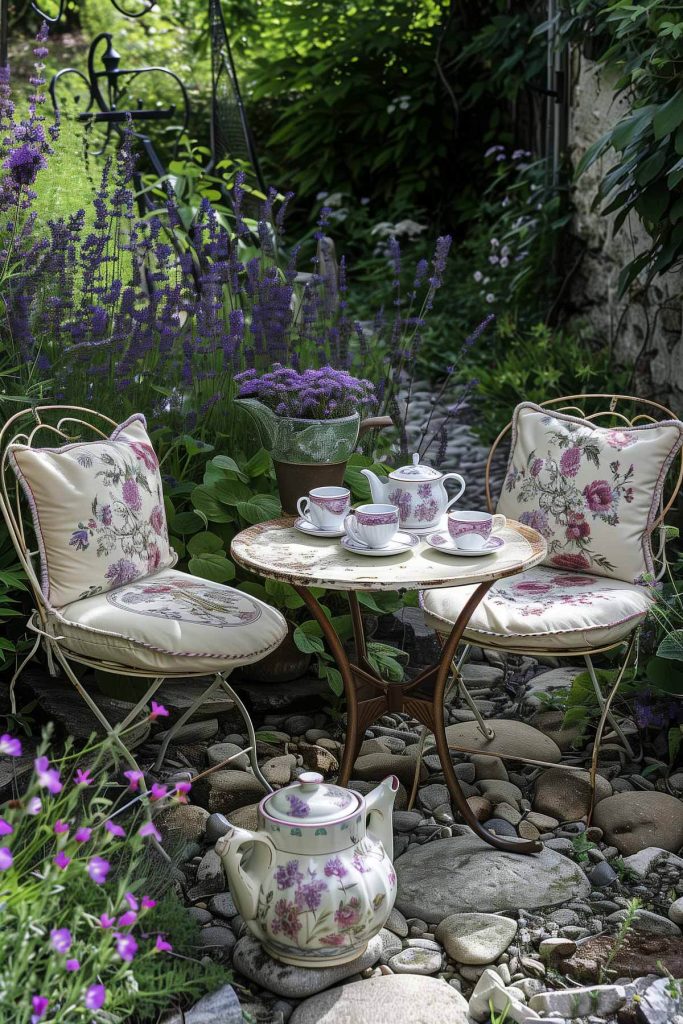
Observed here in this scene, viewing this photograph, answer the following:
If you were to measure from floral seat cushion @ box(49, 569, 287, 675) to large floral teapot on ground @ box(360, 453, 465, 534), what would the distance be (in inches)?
16.5

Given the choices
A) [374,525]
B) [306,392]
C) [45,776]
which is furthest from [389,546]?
[45,776]

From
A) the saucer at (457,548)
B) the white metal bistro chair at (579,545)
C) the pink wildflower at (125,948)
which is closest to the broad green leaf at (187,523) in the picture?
the white metal bistro chair at (579,545)

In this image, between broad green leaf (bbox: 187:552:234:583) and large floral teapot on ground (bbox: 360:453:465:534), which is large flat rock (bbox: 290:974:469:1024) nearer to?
large floral teapot on ground (bbox: 360:453:465:534)

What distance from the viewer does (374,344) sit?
484 cm

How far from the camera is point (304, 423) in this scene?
9.33ft

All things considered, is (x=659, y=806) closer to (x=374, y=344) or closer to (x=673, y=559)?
(x=673, y=559)

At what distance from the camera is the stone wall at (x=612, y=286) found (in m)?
4.39

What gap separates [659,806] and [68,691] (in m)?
1.61

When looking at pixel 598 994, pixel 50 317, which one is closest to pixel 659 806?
pixel 598 994

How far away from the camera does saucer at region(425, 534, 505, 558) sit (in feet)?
8.16

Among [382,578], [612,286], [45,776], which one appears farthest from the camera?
[612,286]

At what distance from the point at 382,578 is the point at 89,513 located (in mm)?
796

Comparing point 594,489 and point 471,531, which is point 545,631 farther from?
point 594,489

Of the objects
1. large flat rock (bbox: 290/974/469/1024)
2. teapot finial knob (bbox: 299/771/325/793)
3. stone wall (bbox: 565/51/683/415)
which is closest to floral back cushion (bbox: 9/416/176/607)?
teapot finial knob (bbox: 299/771/325/793)
